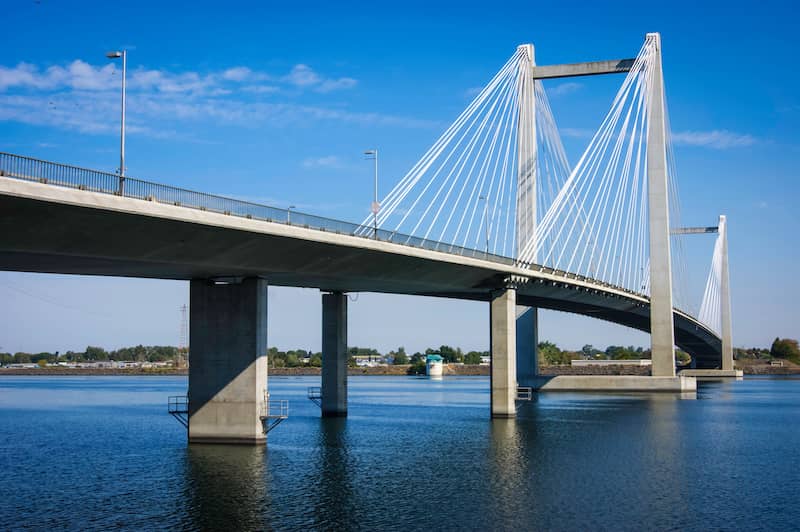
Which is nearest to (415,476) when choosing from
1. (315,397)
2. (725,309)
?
(315,397)

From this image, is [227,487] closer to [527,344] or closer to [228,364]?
[228,364]

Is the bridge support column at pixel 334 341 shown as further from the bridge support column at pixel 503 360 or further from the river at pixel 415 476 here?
the bridge support column at pixel 503 360

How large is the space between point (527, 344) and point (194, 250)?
64.2 m

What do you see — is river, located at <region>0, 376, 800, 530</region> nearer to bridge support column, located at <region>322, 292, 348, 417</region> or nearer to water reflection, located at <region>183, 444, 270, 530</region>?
A: water reflection, located at <region>183, 444, 270, 530</region>

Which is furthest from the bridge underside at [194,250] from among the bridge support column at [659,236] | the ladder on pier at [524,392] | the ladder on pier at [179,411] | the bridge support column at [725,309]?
the bridge support column at [725,309]

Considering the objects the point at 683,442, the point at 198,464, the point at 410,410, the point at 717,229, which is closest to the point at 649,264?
the point at 410,410

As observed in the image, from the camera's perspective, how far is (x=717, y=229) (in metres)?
161

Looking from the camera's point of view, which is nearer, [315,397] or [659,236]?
[315,397]

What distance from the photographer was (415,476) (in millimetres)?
35469

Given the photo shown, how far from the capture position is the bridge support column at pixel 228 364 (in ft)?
143

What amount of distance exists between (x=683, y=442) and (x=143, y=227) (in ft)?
96.5

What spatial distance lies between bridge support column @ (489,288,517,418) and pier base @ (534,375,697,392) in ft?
98.4

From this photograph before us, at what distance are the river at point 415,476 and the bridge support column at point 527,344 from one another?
116 feet

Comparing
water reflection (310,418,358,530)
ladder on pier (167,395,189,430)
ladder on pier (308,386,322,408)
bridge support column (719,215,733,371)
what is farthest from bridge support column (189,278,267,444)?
bridge support column (719,215,733,371)
